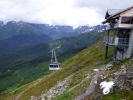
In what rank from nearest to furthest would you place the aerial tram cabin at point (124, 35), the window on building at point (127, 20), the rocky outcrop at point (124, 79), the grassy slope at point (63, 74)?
the rocky outcrop at point (124, 79) < the aerial tram cabin at point (124, 35) < the window on building at point (127, 20) < the grassy slope at point (63, 74)

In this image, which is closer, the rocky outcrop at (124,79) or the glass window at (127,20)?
the rocky outcrop at (124,79)

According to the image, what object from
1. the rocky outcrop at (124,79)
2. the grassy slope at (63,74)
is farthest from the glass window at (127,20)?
the rocky outcrop at (124,79)

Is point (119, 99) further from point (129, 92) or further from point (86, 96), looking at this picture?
point (86, 96)

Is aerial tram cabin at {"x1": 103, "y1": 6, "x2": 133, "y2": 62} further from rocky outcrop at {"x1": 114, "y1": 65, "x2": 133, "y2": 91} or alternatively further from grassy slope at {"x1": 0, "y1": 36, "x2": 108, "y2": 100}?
rocky outcrop at {"x1": 114, "y1": 65, "x2": 133, "y2": 91}

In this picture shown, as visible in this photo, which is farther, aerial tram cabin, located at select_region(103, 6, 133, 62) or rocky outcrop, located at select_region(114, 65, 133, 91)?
aerial tram cabin, located at select_region(103, 6, 133, 62)

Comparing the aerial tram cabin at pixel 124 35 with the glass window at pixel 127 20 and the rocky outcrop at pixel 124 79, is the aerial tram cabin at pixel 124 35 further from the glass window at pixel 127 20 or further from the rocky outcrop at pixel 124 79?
the rocky outcrop at pixel 124 79

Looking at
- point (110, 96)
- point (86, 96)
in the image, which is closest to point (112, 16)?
point (86, 96)

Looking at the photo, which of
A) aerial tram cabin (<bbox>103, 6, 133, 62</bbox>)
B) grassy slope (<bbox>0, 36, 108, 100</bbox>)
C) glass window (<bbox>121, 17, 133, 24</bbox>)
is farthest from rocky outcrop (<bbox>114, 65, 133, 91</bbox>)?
glass window (<bbox>121, 17, 133, 24</bbox>)

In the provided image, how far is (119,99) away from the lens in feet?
159

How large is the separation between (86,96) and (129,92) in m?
8.94

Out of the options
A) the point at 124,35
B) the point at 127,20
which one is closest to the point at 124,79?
the point at 124,35

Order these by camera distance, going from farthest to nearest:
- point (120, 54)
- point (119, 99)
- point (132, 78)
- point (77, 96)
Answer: point (120, 54) → point (77, 96) → point (132, 78) → point (119, 99)

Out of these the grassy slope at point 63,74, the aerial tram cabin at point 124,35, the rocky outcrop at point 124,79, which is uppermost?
the aerial tram cabin at point 124,35

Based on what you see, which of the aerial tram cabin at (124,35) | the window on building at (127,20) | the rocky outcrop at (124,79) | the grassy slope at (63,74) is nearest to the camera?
the rocky outcrop at (124,79)
